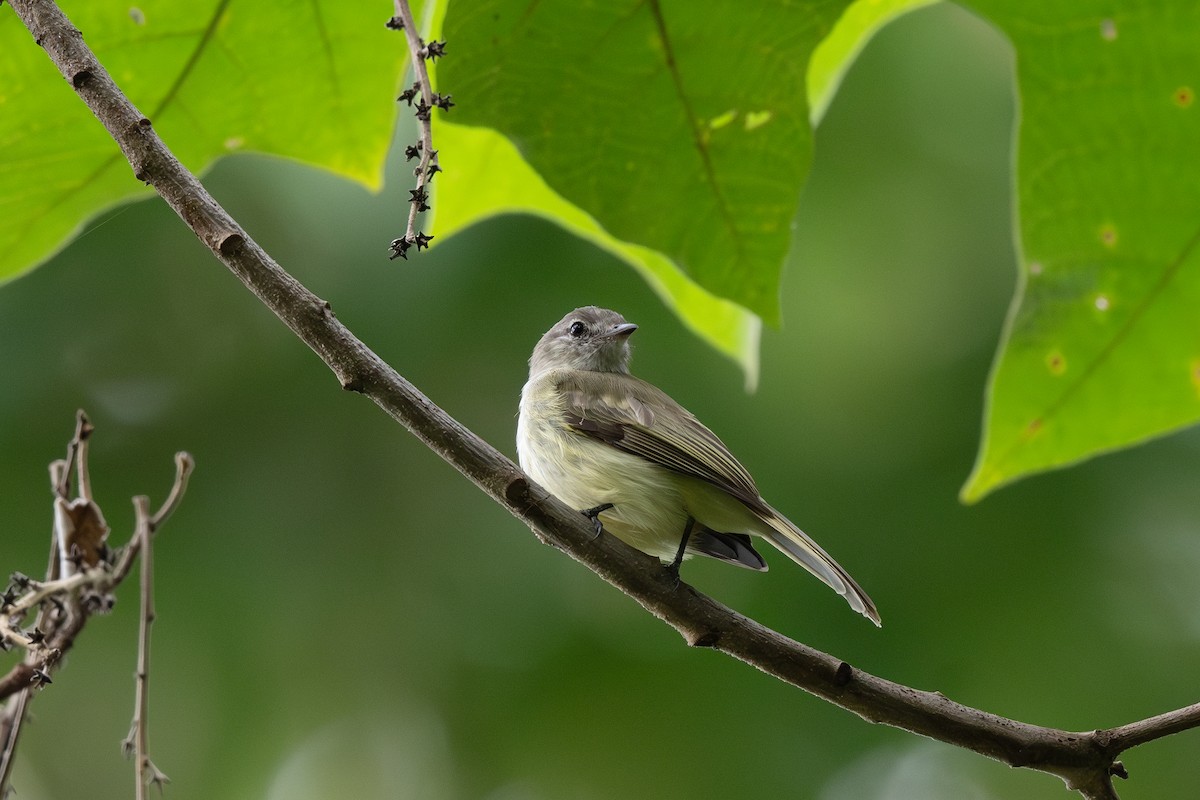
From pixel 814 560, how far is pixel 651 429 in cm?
57

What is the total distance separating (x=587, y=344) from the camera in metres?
3.70

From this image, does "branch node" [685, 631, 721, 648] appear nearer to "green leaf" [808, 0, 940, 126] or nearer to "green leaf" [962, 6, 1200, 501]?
"green leaf" [962, 6, 1200, 501]

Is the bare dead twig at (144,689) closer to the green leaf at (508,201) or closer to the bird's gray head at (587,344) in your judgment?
the green leaf at (508,201)

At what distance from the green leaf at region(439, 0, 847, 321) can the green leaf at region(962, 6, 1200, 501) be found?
265mm

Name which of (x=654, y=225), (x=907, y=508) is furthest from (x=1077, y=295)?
(x=907, y=508)

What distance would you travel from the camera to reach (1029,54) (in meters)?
1.47

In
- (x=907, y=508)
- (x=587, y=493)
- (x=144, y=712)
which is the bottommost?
(x=907, y=508)

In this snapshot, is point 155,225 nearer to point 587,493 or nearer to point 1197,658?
point 587,493

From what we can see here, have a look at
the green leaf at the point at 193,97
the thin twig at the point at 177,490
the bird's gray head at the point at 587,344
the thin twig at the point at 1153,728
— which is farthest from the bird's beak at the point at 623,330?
the thin twig at the point at 1153,728

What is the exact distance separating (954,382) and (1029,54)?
3.25 metres

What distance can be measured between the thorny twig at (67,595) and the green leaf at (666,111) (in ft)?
2.00

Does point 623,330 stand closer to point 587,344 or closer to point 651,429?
point 587,344

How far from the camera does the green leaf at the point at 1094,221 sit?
1.45 meters

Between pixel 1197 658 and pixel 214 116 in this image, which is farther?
pixel 1197 658
